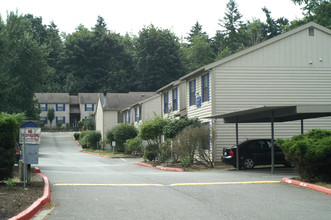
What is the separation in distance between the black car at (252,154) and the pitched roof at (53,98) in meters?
76.4

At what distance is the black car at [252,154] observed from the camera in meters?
21.7

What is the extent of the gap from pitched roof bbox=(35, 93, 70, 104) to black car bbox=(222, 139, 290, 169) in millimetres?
76416

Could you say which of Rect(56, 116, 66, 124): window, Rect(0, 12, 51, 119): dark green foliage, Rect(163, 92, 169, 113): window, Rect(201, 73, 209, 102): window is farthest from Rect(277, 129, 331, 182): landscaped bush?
Rect(56, 116, 66, 124): window

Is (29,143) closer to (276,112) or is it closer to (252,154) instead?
(276,112)

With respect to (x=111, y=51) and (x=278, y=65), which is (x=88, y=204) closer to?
(x=278, y=65)

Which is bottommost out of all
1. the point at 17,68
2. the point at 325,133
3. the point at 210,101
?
the point at 325,133

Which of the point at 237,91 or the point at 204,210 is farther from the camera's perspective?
the point at 237,91

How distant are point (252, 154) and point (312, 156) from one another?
28.6 feet

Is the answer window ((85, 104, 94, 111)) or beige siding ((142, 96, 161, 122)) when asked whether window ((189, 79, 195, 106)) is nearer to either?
beige siding ((142, 96, 161, 122))

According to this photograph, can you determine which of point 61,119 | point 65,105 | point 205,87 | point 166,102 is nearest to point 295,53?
point 205,87

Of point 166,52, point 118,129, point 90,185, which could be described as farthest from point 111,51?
point 90,185

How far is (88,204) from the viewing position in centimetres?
1046

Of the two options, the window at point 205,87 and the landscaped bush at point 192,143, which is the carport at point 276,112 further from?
the window at point 205,87

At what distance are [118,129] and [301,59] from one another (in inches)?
1008
